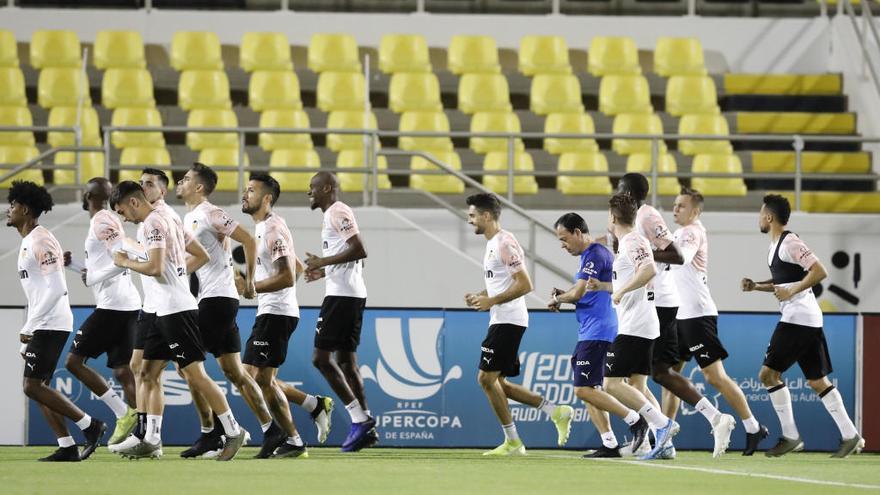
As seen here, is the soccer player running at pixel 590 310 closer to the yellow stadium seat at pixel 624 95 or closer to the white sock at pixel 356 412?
the white sock at pixel 356 412

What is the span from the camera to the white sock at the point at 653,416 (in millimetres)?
11547

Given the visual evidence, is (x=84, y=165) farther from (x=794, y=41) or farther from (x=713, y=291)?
(x=794, y=41)

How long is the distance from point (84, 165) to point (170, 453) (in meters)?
7.06

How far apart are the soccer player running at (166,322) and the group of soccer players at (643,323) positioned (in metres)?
2.23

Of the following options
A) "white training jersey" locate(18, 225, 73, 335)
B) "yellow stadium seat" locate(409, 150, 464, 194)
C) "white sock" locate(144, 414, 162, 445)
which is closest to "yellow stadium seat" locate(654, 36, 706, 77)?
"yellow stadium seat" locate(409, 150, 464, 194)

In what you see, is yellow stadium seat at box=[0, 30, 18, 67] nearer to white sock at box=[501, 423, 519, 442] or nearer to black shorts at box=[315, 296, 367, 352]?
black shorts at box=[315, 296, 367, 352]

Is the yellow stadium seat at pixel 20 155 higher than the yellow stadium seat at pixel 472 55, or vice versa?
the yellow stadium seat at pixel 472 55

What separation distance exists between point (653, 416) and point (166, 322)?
12.1 ft

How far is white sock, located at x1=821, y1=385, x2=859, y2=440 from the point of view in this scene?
509 inches

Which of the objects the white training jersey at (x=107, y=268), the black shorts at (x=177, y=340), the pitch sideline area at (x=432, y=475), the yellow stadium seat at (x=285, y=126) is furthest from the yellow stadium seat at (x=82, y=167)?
the black shorts at (x=177, y=340)

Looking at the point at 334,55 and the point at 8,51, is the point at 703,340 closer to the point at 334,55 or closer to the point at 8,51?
the point at 334,55

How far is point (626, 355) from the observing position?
1177cm

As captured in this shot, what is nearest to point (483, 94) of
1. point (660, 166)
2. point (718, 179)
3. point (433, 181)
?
point (433, 181)

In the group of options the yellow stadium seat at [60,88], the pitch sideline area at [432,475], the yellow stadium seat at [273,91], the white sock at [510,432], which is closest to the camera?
the pitch sideline area at [432,475]
